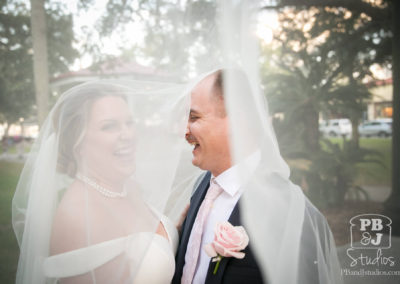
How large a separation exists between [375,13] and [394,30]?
403 millimetres

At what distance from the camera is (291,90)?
401 centimetres

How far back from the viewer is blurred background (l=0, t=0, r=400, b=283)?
230 centimetres

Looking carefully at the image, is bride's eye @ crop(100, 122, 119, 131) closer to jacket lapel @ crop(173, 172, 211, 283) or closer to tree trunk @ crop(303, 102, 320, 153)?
jacket lapel @ crop(173, 172, 211, 283)

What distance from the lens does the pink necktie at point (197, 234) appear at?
4.82 feet

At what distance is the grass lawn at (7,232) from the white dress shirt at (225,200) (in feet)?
6.68

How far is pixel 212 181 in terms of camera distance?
1716 mm

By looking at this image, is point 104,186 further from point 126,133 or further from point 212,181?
point 212,181

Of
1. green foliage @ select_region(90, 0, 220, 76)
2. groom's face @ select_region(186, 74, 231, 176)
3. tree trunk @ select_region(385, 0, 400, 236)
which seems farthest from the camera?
tree trunk @ select_region(385, 0, 400, 236)

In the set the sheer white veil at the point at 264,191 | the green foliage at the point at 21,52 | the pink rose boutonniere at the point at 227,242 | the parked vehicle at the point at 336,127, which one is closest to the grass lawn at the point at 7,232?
the green foliage at the point at 21,52

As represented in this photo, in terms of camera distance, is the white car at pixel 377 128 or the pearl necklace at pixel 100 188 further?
the white car at pixel 377 128

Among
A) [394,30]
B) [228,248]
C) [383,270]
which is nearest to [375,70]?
[394,30]

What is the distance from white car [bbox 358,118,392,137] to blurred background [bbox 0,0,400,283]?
0.7 inches

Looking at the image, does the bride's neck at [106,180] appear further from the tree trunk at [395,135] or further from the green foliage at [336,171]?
the tree trunk at [395,135]

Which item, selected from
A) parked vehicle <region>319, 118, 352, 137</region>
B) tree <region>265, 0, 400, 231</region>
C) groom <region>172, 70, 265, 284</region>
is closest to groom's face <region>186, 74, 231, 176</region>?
groom <region>172, 70, 265, 284</region>
